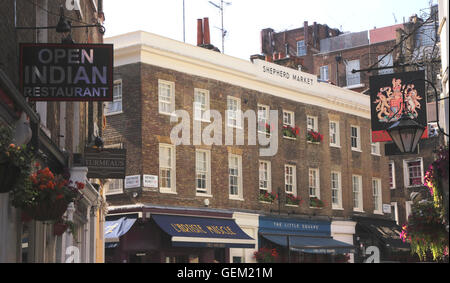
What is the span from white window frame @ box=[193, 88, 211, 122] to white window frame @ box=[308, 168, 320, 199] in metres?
7.51

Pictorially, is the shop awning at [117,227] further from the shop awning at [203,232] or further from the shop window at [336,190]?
the shop window at [336,190]

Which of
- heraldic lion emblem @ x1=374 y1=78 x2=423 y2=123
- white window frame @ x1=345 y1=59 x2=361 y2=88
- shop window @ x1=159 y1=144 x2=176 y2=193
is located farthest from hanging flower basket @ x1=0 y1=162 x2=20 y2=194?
white window frame @ x1=345 y1=59 x2=361 y2=88

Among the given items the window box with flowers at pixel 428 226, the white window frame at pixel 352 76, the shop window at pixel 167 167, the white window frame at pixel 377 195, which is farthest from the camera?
the white window frame at pixel 352 76

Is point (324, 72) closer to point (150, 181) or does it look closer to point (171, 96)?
point (171, 96)

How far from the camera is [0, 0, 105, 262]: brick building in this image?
1084 cm

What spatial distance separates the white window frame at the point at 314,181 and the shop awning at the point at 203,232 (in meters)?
6.38

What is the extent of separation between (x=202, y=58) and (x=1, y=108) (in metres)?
21.6

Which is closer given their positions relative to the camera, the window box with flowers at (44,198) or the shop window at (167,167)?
the window box with flowers at (44,198)

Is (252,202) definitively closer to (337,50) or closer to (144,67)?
(144,67)

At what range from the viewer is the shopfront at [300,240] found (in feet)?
110

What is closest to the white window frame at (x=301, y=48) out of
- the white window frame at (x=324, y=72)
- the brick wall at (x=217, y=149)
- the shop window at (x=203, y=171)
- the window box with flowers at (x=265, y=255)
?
the white window frame at (x=324, y=72)

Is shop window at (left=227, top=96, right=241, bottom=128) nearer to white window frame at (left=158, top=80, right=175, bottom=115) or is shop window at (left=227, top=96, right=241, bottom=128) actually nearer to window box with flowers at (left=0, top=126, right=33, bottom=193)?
white window frame at (left=158, top=80, right=175, bottom=115)

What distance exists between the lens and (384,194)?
42.5 metres
